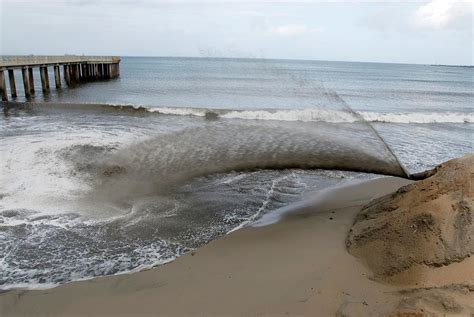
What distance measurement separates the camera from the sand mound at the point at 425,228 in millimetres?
4523

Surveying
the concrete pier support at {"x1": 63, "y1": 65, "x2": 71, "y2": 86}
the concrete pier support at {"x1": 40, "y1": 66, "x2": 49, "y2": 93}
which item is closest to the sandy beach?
the concrete pier support at {"x1": 40, "y1": 66, "x2": 49, "y2": 93}

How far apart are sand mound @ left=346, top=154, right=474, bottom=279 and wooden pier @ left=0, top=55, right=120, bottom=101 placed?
2787cm

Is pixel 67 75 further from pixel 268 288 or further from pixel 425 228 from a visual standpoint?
pixel 425 228

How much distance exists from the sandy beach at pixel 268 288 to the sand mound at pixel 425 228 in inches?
3.5

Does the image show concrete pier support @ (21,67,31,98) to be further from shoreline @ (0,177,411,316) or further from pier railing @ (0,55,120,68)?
shoreline @ (0,177,411,316)

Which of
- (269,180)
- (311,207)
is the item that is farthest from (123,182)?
(311,207)

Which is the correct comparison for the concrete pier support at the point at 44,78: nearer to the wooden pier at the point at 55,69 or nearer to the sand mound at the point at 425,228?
the wooden pier at the point at 55,69

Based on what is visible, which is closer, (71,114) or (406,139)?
(406,139)

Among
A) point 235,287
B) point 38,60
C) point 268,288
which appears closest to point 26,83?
point 38,60

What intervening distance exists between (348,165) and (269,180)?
114 inches

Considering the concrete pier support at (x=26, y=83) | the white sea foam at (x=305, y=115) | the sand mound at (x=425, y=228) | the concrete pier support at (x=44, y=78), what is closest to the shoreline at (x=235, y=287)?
the sand mound at (x=425, y=228)

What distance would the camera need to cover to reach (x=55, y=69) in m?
36.9

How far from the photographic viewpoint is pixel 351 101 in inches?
1436

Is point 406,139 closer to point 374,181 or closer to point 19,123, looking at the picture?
point 374,181
